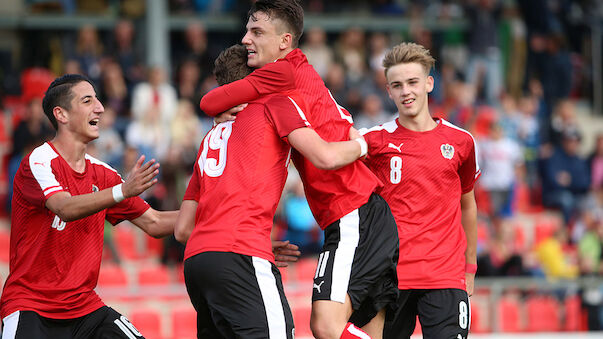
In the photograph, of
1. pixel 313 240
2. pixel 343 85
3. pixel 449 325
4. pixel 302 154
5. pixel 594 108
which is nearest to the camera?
pixel 302 154

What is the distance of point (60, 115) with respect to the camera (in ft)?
19.4

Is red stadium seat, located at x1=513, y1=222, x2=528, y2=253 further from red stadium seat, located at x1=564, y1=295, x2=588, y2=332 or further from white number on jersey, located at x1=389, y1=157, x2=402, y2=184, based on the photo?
white number on jersey, located at x1=389, y1=157, x2=402, y2=184

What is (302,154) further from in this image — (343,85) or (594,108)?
(594,108)

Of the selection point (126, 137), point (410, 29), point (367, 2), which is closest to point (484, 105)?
point (410, 29)

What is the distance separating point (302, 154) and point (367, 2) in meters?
13.6

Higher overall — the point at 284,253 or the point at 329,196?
the point at 329,196

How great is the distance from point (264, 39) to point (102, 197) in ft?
4.41

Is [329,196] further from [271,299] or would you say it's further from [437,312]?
[437,312]

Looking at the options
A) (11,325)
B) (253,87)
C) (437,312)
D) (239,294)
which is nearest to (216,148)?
(253,87)

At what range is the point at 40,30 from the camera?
54.7ft

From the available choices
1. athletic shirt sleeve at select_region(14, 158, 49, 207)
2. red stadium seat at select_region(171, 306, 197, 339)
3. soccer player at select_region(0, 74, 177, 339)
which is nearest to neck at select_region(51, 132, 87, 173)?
soccer player at select_region(0, 74, 177, 339)

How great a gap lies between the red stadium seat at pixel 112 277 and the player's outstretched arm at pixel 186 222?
19.9ft

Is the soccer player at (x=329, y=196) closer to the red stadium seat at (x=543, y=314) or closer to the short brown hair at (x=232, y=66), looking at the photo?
the short brown hair at (x=232, y=66)

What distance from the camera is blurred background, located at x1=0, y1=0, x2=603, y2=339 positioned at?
11.2 meters
